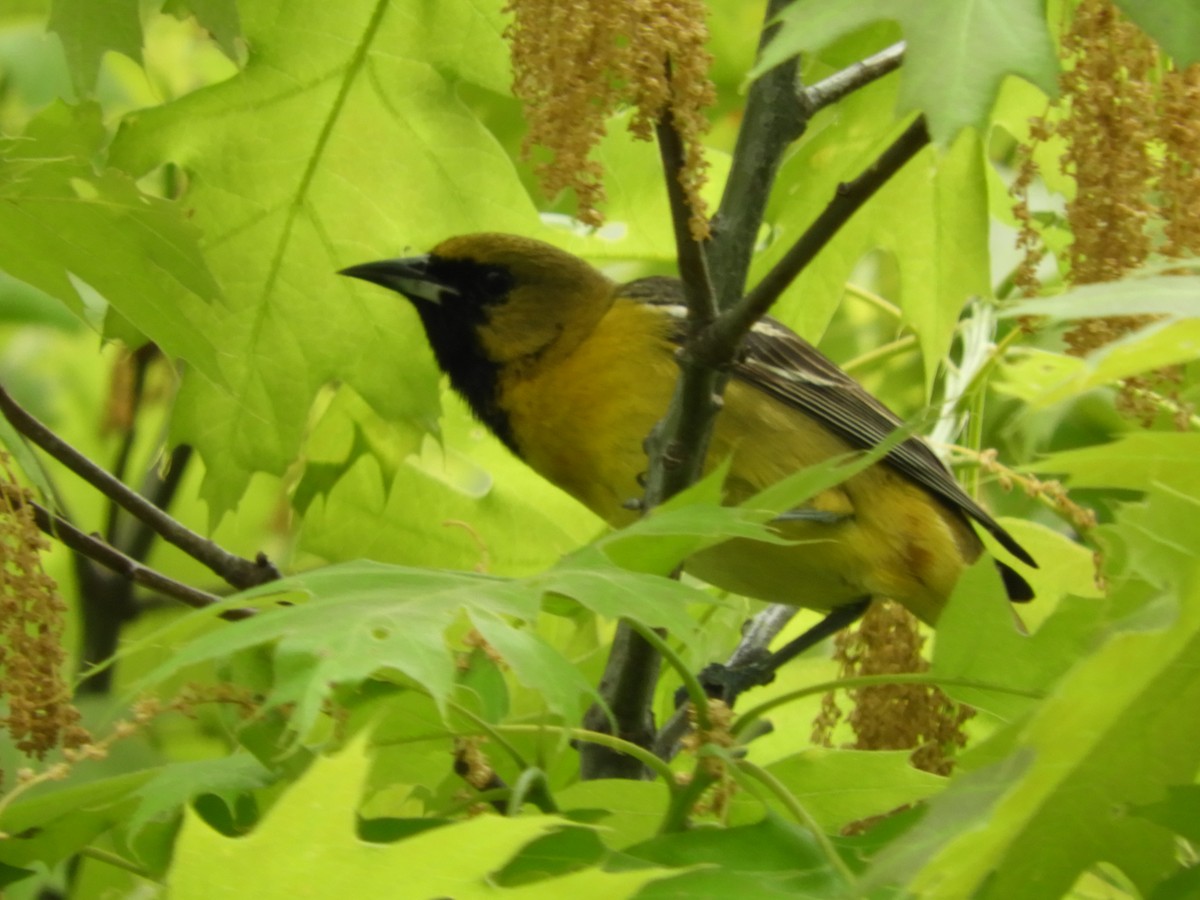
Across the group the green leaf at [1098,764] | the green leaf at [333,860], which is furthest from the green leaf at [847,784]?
the green leaf at [333,860]

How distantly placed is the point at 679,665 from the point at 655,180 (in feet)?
6.28

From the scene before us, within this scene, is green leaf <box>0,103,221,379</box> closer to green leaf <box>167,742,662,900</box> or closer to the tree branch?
the tree branch

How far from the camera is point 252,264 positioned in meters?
2.88

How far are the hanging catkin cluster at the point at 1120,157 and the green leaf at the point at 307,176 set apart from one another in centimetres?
123

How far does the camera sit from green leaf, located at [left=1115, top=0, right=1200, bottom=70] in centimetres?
164

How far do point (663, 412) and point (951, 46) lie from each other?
5.55 feet

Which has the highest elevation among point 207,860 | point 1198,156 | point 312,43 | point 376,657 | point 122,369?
point 1198,156

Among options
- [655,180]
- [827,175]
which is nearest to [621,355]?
[655,180]

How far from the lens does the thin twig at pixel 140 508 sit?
2.55m

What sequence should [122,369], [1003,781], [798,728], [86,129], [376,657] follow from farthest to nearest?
[122,369] < [798,728] < [86,129] < [376,657] < [1003,781]

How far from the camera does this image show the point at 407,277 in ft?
10.7

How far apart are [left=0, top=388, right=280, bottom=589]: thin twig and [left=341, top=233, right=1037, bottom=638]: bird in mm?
662

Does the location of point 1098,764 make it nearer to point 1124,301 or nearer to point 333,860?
point 1124,301

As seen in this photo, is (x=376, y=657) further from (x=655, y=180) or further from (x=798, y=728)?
(x=655, y=180)
